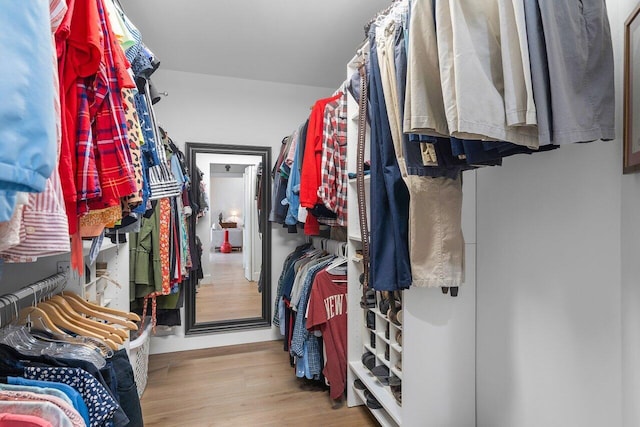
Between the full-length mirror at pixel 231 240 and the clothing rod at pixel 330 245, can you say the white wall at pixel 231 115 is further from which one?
the clothing rod at pixel 330 245

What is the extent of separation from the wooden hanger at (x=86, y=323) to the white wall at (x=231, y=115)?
73.1 inches

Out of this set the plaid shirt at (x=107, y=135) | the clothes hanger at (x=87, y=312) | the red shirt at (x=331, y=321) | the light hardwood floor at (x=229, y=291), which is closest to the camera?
the plaid shirt at (x=107, y=135)

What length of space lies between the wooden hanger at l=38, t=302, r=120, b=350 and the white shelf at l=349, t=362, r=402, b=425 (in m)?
1.18

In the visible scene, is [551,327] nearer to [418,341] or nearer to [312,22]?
[418,341]

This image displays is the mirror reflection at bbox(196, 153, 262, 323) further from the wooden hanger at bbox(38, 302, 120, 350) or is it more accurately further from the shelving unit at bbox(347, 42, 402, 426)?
the wooden hanger at bbox(38, 302, 120, 350)

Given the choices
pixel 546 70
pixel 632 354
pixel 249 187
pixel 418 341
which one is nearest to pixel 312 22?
pixel 249 187

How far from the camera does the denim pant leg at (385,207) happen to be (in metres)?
1.25

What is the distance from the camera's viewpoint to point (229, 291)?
3.15 m

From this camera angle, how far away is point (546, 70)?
2.27ft

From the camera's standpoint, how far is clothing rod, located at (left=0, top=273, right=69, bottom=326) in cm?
96

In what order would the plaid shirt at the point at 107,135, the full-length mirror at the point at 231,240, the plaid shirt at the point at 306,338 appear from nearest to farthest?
the plaid shirt at the point at 107,135 → the plaid shirt at the point at 306,338 → the full-length mirror at the point at 231,240

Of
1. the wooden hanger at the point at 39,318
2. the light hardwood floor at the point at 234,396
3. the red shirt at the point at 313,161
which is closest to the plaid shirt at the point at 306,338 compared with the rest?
the light hardwood floor at the point at 234,396

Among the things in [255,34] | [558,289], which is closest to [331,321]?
[558,289]

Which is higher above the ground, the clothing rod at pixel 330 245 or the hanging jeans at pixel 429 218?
the hanging jeans at pixel 429 218
